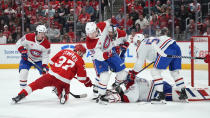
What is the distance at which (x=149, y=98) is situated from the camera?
445cm

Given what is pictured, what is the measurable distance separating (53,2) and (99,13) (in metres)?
1.67

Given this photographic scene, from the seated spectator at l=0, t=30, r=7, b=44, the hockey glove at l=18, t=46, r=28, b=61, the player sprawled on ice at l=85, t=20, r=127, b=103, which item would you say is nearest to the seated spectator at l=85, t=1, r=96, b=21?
the seated spectator at l=0, t=30, r=7, b=44

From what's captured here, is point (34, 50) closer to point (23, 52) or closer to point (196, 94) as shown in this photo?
point (23, 52)

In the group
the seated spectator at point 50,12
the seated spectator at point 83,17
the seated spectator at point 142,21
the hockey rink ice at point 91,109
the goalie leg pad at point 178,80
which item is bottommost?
the hockey rink ice at point 91,109

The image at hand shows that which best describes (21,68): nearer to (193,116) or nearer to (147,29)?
(193,116)

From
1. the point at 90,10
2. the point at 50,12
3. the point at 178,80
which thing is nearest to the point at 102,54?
the point at 178,80

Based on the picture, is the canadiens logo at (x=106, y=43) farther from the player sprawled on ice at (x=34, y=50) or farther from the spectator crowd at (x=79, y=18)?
the spectator crowd at (x=79, y=18)

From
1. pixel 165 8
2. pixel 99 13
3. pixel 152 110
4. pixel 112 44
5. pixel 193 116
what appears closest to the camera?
pixel 193 116

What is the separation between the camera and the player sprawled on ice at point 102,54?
14.4 feet

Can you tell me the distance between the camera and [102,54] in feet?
14.7

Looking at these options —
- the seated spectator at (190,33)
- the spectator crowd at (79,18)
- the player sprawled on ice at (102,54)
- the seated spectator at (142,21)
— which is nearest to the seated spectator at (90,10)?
the spectator crowd at (79,18)

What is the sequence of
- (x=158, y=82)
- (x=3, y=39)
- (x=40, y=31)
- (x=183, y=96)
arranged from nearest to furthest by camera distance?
1. (x=158, y=82)
2. (x=183, y=96)
3. (x=40, y=31)
4. (x=3, y=39)

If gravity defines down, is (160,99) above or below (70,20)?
below

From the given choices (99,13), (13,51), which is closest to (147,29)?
(99,13)
